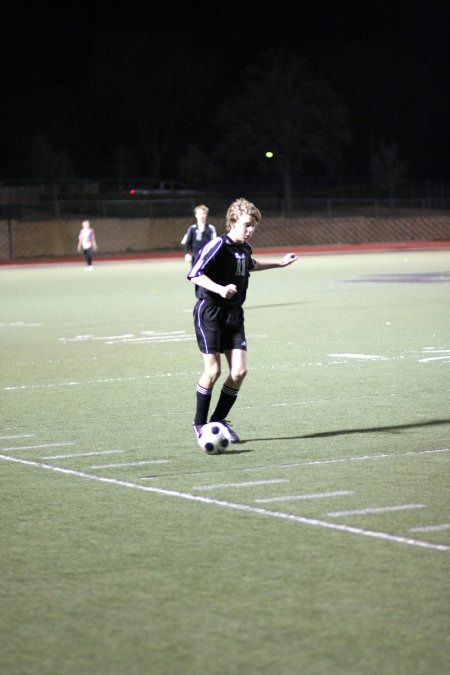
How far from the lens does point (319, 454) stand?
9133 millimetres

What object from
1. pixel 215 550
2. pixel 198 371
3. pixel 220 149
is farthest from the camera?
pixel 220 149

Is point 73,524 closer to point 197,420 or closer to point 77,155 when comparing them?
point 197,420

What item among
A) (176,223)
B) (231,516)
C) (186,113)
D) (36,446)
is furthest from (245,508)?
(186,113)

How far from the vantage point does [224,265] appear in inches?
371

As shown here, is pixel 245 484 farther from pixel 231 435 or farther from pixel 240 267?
pixel 240 267

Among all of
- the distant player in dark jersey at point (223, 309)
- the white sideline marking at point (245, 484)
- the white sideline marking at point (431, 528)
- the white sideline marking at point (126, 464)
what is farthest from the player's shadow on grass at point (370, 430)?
the white sideline marking at point (431, 528)

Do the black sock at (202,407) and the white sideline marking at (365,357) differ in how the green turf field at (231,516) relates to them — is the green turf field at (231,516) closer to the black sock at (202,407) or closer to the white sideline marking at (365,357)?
the white sideline marking at (365,357)

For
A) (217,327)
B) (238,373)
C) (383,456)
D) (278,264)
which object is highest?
(278,264)

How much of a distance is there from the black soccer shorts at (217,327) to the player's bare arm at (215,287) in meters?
0.25

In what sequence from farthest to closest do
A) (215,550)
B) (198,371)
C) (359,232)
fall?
(359,232) < (198,371) < (215,550)

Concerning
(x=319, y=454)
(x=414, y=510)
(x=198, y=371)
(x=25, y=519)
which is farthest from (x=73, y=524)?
(x=198, y=371)

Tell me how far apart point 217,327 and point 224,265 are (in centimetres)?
47

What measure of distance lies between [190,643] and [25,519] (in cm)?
248

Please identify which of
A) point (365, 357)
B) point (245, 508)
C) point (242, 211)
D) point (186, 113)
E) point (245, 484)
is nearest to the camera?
point (245, 508)
